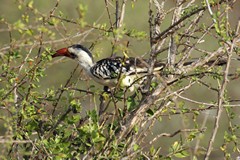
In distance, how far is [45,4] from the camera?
31.8 ft

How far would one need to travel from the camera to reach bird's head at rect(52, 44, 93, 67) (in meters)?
5.08

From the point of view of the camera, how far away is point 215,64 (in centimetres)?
361

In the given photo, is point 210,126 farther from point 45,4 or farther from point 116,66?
point 116,66

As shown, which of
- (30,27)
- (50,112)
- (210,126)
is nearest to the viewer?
(30,27)

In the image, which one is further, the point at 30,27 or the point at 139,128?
the point at 139,128

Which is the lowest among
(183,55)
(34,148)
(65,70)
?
(34,148)

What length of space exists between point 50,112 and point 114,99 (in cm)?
65

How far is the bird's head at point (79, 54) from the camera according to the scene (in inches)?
200

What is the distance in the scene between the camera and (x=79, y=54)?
5.19 metres

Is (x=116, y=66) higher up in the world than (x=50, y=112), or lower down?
higher up

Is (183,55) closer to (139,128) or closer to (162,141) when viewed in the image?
(139,128)

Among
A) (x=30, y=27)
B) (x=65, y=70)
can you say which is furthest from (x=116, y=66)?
(x=65, y=70)

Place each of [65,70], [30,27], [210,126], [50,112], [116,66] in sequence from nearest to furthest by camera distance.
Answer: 1. [30,27]
2. [50,112]
3. [116,66]
4. [210,126]
5. [65,70]

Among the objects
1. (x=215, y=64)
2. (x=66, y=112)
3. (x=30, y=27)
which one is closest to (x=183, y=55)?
(x=215, y=64)
